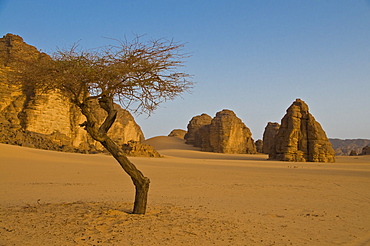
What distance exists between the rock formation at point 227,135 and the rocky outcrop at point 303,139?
18.8 metres

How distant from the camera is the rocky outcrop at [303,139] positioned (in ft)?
109

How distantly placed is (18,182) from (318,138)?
28.7 meters

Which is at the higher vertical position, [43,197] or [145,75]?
[145,75]

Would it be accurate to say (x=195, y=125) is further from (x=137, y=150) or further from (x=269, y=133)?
(x=137, y=150)

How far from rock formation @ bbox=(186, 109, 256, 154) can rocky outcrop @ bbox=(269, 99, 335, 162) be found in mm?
18766

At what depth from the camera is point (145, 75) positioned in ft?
23.9

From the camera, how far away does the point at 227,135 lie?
53.3 m

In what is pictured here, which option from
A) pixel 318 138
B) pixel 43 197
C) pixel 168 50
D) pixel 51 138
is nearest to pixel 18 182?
pixel 43 197

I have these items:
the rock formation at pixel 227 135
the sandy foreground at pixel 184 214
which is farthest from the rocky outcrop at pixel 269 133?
the sandy foreground at pixel 184 214

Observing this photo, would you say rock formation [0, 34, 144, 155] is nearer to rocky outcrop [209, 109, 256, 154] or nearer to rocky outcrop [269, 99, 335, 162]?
rocky outcrop [269, 99, 335, 162]

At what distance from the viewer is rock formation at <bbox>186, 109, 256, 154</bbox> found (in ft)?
175

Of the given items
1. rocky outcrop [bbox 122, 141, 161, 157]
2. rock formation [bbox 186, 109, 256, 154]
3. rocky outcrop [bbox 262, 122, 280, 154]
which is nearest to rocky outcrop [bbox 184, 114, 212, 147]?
rock formation [bbox 186, 109, 256, 154]

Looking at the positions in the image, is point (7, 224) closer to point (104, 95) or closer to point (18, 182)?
point (104, 95)

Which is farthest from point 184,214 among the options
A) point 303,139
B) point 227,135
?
point 227,135
